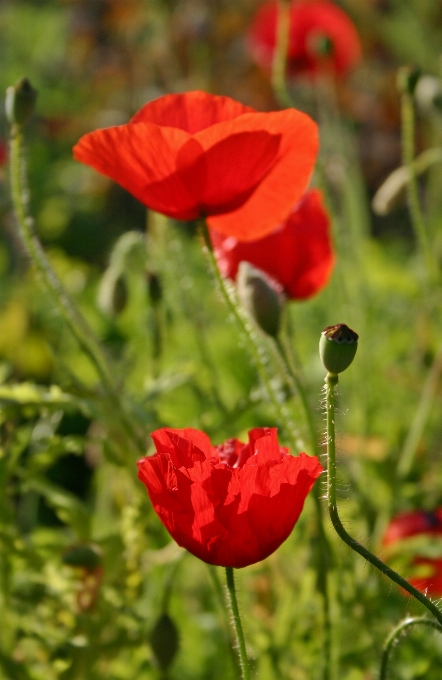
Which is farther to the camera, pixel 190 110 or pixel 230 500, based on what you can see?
pixel 190 110

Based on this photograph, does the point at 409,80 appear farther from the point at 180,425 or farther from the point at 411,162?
the point at 180,425

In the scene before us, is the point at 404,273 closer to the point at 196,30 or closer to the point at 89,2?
the point at 196,30

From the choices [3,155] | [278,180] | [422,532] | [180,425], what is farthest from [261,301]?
[3,155]

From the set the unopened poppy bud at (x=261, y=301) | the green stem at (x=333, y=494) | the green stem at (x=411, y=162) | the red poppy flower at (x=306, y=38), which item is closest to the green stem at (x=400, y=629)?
the green stem at (x=333, y=494)

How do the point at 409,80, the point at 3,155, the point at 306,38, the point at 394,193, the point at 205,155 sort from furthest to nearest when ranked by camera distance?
the point at 306,38
the point at 3,155
the point at 394,193
the point at 409,80
the point at 205,155

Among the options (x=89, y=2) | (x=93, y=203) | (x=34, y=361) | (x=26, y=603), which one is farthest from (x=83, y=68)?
(x=26, y=603)

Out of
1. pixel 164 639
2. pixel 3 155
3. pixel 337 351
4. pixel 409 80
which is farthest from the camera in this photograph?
pixel 3 155
